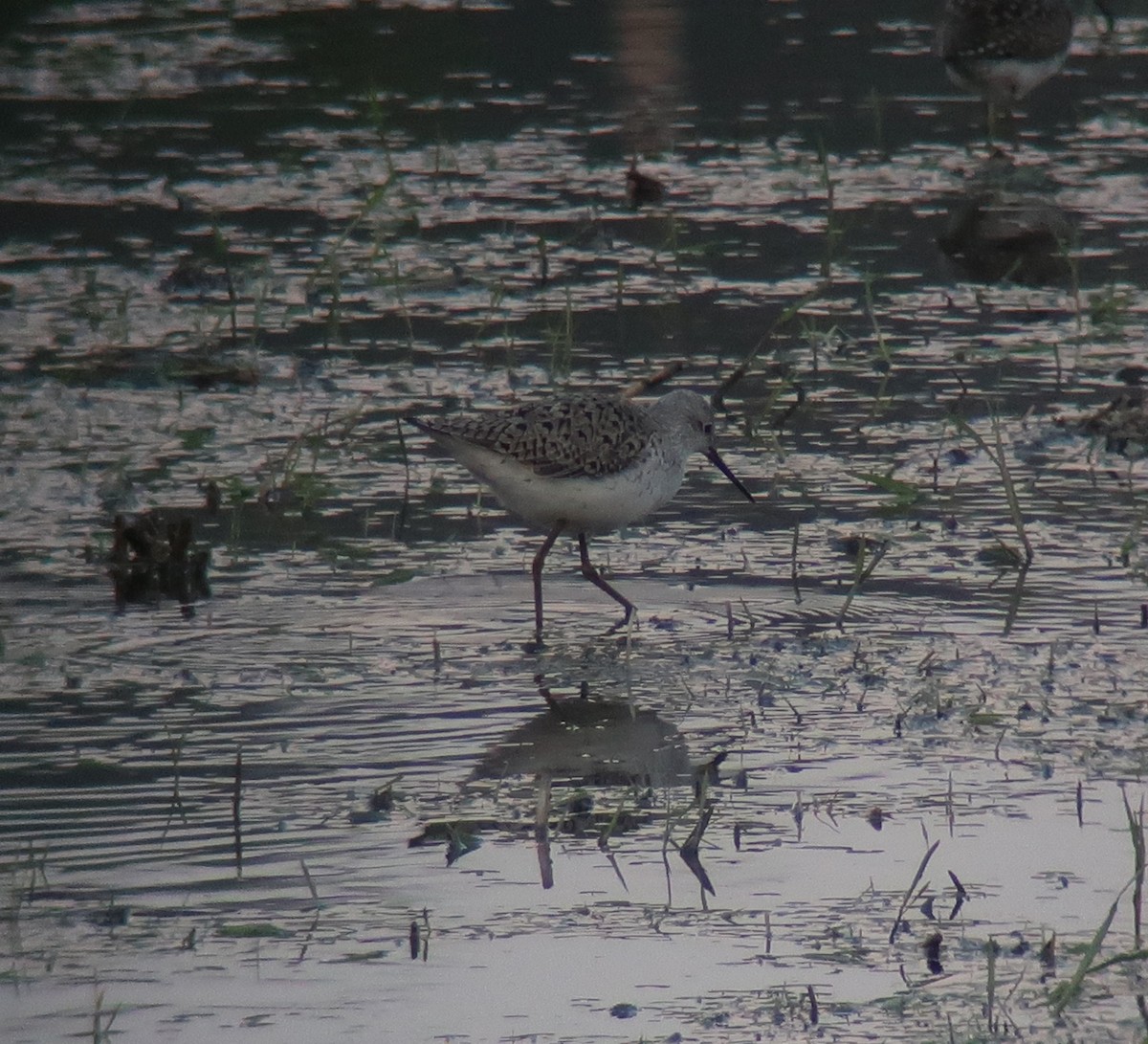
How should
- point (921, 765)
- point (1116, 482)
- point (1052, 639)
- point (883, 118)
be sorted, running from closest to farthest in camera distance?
point (921, 765) → point (1052, 639) → point (1116, 482) → point (883, 118)

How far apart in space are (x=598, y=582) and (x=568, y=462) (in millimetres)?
423

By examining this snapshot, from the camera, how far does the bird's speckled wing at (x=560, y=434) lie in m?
7.79

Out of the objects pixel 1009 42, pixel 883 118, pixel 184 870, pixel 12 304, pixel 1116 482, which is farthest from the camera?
pixel 883 118

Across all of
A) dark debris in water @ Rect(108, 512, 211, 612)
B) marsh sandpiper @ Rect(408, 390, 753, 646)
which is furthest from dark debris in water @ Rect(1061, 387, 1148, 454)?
dark debris in water @ Rect(108, 512, 211, 612)

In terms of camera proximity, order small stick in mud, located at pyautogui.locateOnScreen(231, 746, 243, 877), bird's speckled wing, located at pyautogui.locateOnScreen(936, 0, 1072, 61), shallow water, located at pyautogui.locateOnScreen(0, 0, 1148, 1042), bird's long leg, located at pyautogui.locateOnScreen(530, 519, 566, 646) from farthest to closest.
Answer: bird's speckled wing, located at pyautogui.locateOnScreen(936, 0, 1072, 61) → bird's long leg, located at pyautogui.locateOnScreen(530, 519, 566, 646) → small stick in mud, located at pyautogui.locateOnScreen(231, 746, 243, 877) → shallow water, located at pyautogui.locateOnScreen(0, 0, 1148, 1042)

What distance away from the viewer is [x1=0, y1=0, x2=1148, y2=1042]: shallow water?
534 centimetres

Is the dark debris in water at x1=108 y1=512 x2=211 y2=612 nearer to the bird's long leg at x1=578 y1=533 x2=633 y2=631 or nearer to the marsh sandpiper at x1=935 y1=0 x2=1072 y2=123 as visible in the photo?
the bird's long leg at x1=578 y1=533 x2=633 y2=631

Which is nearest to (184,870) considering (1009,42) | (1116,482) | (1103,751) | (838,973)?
(838,973)

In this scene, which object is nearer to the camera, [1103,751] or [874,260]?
[1103,751]

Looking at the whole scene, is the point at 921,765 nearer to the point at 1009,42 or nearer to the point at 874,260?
the point at 874,260

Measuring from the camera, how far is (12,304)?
37.3ft

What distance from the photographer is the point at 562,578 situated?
8367 mm

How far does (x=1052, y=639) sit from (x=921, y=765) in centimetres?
116

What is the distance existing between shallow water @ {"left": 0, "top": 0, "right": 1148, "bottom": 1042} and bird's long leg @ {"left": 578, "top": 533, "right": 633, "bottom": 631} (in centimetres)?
8
